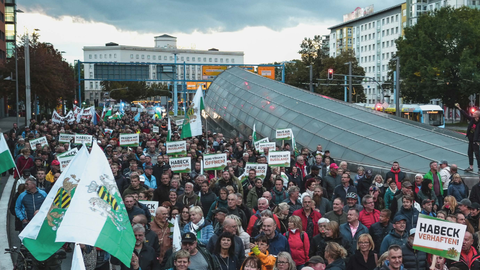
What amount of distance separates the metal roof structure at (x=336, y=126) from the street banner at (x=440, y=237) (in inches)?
567

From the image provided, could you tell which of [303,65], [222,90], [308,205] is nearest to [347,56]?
[303,65]

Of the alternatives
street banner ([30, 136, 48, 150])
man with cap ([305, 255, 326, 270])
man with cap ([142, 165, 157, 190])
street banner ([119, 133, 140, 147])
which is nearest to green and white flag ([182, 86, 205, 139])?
street banner ([119, 133, 140, 147])

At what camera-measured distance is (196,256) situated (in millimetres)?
7359

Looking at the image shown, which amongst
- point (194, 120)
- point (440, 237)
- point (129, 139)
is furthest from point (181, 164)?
point (440, 237)

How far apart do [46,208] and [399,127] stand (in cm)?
2022

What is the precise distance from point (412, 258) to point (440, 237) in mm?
699

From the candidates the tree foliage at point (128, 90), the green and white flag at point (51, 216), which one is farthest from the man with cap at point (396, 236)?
the tree foliage at point (128, 90)

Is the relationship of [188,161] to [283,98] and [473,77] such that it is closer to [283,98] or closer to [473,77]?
[283,98]

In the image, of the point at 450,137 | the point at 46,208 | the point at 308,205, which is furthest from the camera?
the point at 450,137

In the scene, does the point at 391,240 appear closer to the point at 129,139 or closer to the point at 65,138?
the point at 129,139

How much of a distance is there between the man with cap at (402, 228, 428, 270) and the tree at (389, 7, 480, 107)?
56.5 m

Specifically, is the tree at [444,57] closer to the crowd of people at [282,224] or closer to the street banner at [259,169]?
the street banner at [259,169]

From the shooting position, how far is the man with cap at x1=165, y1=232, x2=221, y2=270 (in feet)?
23.9

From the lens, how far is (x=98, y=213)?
670 centimetres
